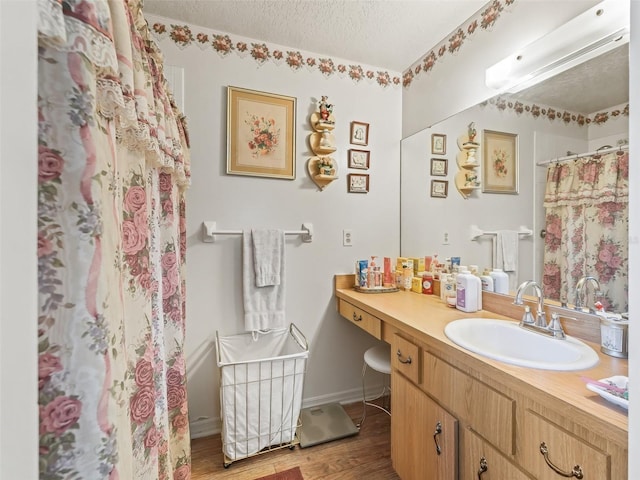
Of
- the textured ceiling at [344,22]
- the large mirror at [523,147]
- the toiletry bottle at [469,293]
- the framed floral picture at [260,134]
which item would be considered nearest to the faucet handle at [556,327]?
the large mirror at [523,147]

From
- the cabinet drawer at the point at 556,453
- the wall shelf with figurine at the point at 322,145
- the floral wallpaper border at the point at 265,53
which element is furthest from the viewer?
the wall shelf with figurine at the point at 322,145

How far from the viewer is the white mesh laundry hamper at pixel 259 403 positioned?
147 centimetres

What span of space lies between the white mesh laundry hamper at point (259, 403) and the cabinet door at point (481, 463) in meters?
0.82

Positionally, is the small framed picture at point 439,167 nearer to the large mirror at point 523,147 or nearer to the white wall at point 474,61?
the large mirror at point 523,147

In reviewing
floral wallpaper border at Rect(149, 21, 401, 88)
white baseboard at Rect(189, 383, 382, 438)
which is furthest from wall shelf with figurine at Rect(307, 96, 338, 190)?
white baseboard at Rect(189, 383, 382, 438)

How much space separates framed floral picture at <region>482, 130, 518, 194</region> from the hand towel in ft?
4.01

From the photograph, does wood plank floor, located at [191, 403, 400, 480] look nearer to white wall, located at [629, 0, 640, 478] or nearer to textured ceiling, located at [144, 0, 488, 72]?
white wall, located at [629, 0, 640, 478]

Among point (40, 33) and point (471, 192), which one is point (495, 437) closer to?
point (471, 192)

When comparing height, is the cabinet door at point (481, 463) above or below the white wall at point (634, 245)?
below

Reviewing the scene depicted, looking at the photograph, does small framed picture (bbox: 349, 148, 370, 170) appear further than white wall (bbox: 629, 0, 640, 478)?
Yes

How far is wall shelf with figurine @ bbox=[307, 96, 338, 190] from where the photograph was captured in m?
1.89

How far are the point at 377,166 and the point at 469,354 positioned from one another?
4.96ft

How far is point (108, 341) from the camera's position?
0.43 metres

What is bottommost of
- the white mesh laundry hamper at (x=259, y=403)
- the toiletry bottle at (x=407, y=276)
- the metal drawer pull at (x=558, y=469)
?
the white mesh laundry hamper at (x=259, y=403)
